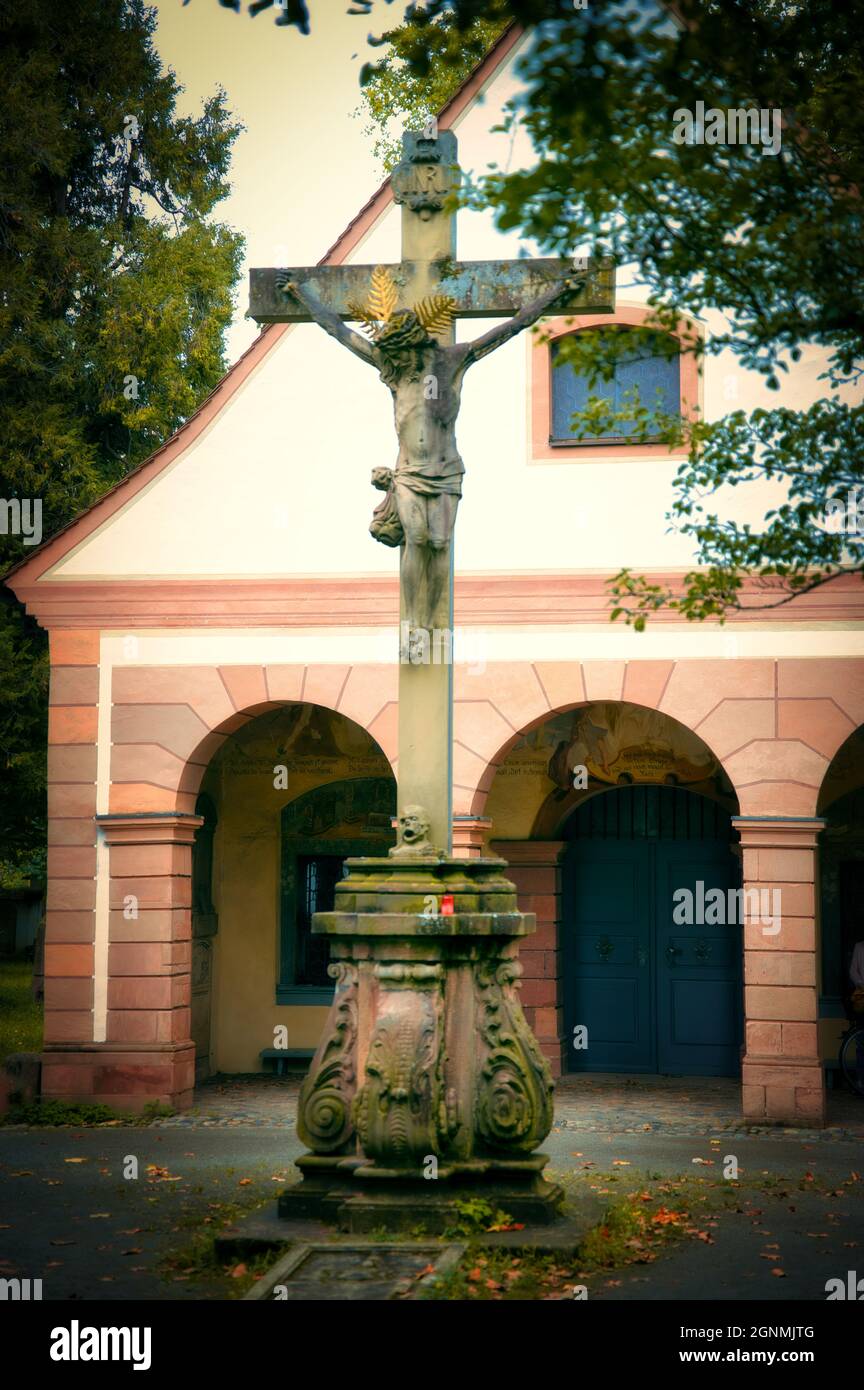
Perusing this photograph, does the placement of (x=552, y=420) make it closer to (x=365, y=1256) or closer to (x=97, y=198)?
(x=365, y=1256)

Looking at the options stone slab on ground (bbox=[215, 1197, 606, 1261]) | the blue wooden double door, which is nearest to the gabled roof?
the blue wooden double door

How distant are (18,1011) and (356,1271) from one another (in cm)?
2106

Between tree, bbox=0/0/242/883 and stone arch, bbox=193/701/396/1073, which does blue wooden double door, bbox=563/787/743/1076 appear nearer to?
stone arch, bbox=193/701/396/1073

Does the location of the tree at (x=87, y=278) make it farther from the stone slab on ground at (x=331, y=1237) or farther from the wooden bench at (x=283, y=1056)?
the stone slab on ground at (x=331, y=1237)

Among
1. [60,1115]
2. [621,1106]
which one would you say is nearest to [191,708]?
[60,1115]

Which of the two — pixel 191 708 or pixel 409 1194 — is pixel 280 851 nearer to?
pixel 191 708

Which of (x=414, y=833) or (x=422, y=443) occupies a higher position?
(x=422, y=443)

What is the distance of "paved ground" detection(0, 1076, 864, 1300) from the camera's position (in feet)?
26.0

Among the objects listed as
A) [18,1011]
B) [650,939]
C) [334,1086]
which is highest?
[650,939]

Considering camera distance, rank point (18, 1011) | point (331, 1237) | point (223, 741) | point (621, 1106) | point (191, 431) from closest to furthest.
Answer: point (331, 1237)
point (621, 1106)
point (191, 431)
point (223, 741)
point (18, 1011)

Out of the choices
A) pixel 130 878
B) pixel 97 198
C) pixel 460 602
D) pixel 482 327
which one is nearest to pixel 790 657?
pixel 460 602

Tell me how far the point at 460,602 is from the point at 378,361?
6.32 m

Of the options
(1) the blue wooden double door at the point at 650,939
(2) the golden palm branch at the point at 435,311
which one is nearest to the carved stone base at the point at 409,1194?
(2) the golden palm branch at the point at 435,311

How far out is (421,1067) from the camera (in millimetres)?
8211
